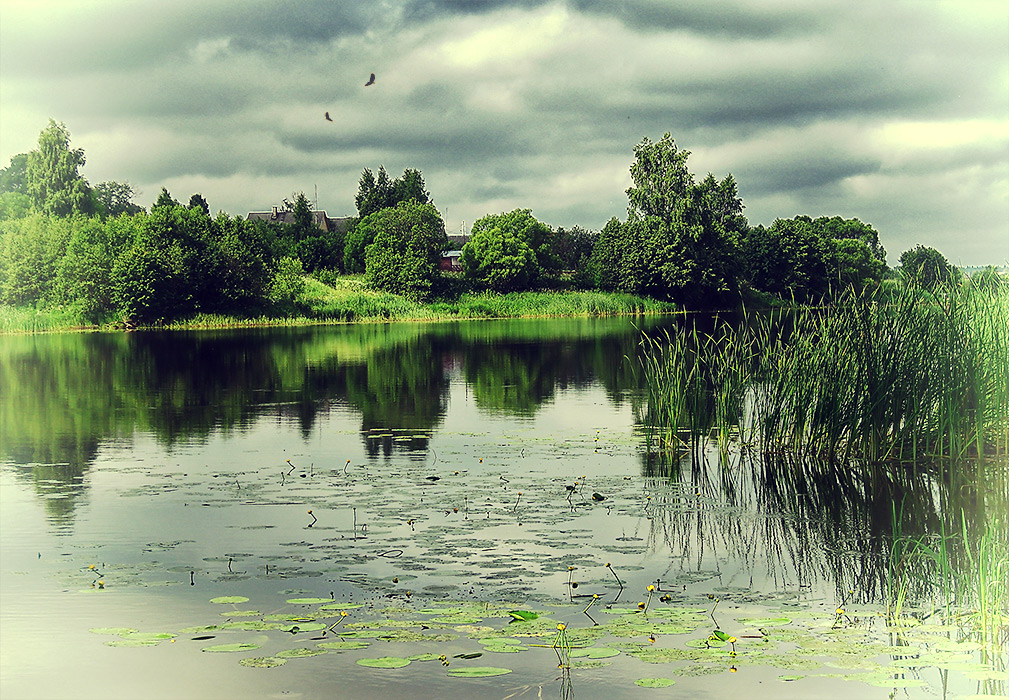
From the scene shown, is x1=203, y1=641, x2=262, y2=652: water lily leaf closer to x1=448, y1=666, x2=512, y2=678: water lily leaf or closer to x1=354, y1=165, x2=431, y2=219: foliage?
x1=448, y1=666, x2=512, y2=678: water lily leaf

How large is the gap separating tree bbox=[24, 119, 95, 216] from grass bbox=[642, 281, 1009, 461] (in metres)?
84.8

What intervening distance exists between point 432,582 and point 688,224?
83.3m

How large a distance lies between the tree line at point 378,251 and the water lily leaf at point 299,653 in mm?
59176

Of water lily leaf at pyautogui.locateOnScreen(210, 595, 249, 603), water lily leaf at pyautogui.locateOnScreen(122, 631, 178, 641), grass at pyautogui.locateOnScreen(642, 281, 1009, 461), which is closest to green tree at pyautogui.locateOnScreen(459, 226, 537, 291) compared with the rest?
grass at pyautogui.locateOnScreen(642, 281, 1009, 461)

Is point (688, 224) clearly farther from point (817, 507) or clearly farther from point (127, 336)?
point (817, 507)

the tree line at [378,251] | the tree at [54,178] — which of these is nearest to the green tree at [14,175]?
the tree line at [378,251]

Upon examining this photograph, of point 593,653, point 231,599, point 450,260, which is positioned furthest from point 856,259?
point 593,653

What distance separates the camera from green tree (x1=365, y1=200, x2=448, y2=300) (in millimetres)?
81625

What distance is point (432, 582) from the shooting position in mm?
8883

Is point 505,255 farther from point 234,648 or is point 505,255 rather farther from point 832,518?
point 234,648

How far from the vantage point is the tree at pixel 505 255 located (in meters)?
90.9

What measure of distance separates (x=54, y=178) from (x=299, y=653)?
92.2m

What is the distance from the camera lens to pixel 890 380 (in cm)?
1365

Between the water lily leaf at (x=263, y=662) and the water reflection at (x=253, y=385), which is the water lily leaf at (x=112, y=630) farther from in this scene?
the water reflection at (x=253, y=385)
